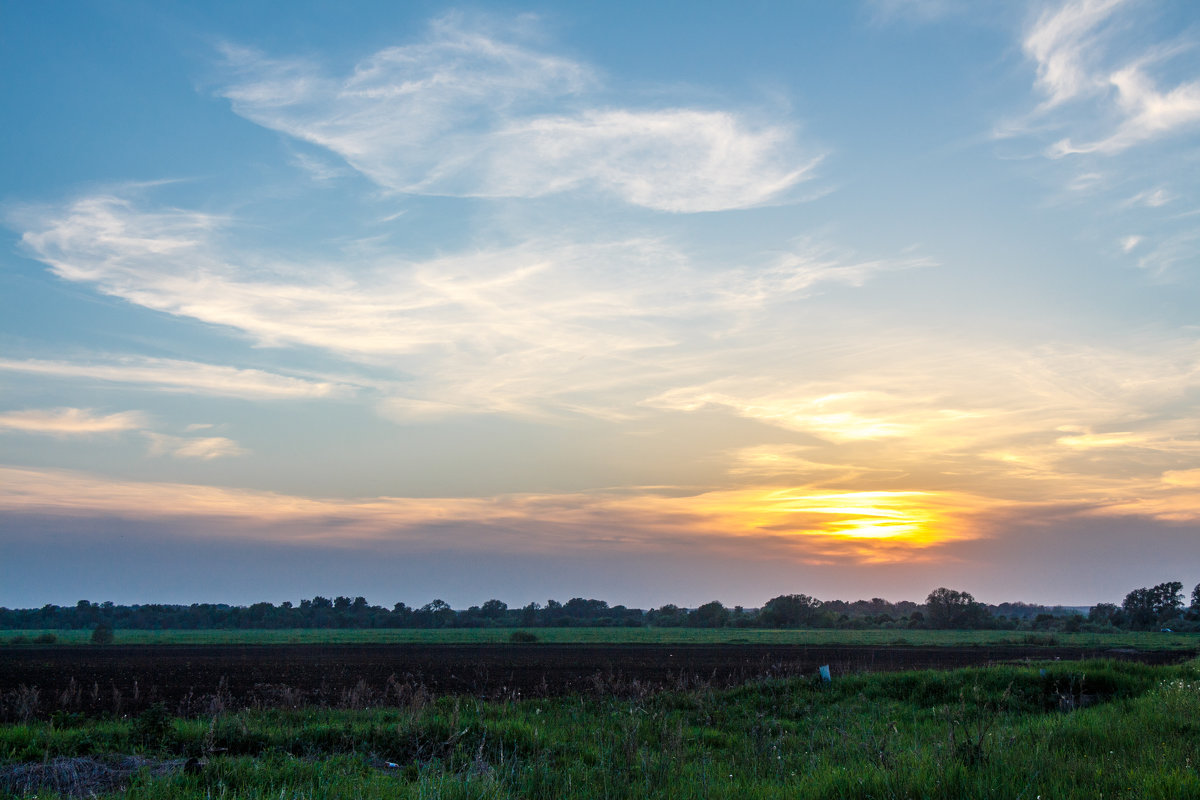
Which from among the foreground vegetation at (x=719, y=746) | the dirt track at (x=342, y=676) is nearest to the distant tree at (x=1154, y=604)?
the dirt track at (x=342, y=676)

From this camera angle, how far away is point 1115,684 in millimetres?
19891

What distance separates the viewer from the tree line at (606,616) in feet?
395

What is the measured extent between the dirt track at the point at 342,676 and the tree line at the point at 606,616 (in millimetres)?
84742

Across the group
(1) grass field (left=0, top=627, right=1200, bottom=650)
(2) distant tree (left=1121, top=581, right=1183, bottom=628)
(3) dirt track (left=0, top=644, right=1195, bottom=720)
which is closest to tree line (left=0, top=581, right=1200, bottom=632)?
(2) distant tree (left=1121, top=581, right=1183, bottom=628)

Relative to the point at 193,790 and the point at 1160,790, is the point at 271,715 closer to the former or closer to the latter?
the point at 193,790

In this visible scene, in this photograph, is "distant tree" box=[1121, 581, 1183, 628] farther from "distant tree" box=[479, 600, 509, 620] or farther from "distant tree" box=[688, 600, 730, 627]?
"distant tree" box=[479, 600, 509, 620]

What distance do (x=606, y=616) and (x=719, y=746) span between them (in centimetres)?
16110

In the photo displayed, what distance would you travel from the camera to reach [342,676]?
116 feet

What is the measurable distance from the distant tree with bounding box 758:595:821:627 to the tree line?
0.59 ft

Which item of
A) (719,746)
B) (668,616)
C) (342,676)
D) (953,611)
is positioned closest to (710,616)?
(668,616)

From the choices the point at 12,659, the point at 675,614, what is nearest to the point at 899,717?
the point at 12,659

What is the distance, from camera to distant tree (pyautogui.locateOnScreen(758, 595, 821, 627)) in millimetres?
134500

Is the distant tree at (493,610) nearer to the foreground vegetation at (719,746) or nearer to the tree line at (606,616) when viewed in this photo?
the tree line at (606,616)

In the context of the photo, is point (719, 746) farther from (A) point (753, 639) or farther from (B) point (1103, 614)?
(B) point (1103, 614)
